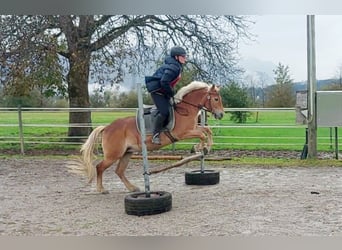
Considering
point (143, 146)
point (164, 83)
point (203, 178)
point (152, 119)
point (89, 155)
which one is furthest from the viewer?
point (203, 178)

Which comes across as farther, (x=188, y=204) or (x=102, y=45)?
(x=102, y=45)

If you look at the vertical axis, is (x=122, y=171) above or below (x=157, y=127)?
below

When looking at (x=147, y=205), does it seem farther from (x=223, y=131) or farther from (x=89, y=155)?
(x=223, y=131)

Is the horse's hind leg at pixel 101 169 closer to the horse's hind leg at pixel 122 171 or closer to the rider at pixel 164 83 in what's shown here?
the horse's hind leg at pixel 122 171

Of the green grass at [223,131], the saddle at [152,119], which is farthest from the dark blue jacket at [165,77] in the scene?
the green grass at [223,131]

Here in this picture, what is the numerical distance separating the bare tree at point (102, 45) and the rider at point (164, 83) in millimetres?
969

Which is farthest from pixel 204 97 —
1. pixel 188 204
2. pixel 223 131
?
pixel 223 131

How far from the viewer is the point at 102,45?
4.28 m

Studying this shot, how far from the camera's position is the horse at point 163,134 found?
115 inches

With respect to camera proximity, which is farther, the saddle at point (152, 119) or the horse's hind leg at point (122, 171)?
the horse's hind leg at point (122, 171)

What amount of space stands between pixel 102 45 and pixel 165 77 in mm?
1742
